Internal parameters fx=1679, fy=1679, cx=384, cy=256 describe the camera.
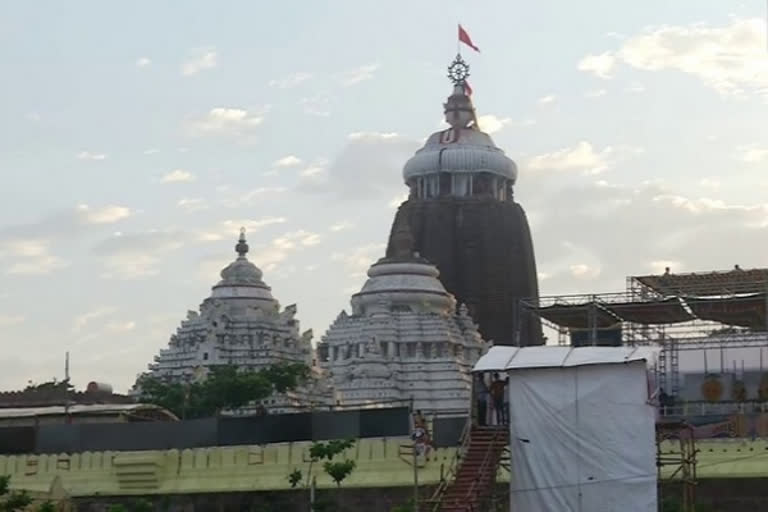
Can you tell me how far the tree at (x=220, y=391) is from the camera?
81.3 m

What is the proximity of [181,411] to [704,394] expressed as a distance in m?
36.4

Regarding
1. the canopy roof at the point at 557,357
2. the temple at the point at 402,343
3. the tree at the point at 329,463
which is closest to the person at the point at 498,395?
the canopy roof at the point at 557,357

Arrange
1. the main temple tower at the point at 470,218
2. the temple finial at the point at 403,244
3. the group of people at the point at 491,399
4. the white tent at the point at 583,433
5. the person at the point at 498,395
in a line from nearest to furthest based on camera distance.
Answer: the white tent at the point at 583,433
the group of people at the point at 491,399
the person at the point at 498,395
the temple finial at the point at 403,244
the main temple tower at the point at 470,218

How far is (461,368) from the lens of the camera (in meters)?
93.5

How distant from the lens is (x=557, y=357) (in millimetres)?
42031

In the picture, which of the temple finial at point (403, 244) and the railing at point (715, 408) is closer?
the railing at point (715, 408)

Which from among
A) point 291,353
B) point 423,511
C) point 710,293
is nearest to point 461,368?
point 291,353

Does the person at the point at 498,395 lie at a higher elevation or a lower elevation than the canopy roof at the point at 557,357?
lower

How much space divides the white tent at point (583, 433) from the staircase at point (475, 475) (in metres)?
0.51

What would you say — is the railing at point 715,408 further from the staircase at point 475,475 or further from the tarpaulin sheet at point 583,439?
the staircase at point 475,475

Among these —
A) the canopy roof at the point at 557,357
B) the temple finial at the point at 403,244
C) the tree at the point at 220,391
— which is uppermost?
the temple finial at the point at 403,244

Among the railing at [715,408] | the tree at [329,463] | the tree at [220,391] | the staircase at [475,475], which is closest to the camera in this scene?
the staircase at [475,475]

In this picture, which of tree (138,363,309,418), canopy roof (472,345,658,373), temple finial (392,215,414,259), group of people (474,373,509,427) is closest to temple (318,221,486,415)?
temple finial (392,215,414,259)

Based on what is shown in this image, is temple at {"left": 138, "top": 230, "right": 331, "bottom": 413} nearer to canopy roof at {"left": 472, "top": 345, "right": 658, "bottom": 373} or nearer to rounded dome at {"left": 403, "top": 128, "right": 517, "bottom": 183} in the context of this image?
rounded dome at {"left": 403, "top": 128, "right": 517, "bottom": 183}
